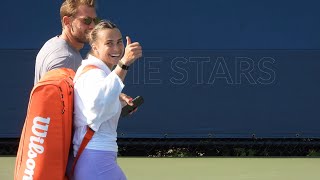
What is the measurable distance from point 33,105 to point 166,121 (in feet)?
16.5

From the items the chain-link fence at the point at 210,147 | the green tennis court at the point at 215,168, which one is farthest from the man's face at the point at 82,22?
the chain-link fence at the point at 210,147

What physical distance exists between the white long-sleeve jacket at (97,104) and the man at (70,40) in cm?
39

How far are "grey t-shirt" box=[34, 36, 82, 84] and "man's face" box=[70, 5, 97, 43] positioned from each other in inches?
2.8

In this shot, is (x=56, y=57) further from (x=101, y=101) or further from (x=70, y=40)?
(x=101, y=101)

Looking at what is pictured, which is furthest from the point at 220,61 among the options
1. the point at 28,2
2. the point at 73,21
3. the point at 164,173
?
the point at 73,21

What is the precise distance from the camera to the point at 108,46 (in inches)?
107

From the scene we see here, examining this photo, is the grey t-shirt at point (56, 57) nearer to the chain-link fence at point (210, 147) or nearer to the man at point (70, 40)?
the man at point (70, 40)

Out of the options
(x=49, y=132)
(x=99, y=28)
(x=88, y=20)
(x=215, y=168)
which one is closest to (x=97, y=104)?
(x=49, y=132)

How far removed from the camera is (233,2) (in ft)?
25.3

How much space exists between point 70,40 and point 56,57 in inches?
7.3

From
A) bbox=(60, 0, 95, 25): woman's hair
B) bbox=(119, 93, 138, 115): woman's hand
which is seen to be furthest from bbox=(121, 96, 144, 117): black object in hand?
bbox=(60, 0, 95, 25): woman's hair

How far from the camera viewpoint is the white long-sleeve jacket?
2570 mm

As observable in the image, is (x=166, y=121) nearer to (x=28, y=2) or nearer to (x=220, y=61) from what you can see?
(x=220, y=61)

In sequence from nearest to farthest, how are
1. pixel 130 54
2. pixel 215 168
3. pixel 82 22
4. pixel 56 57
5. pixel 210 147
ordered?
pixel 130 54
pixel 56 57
pixel 82 22
pixel 215 168
pixel 210 147
